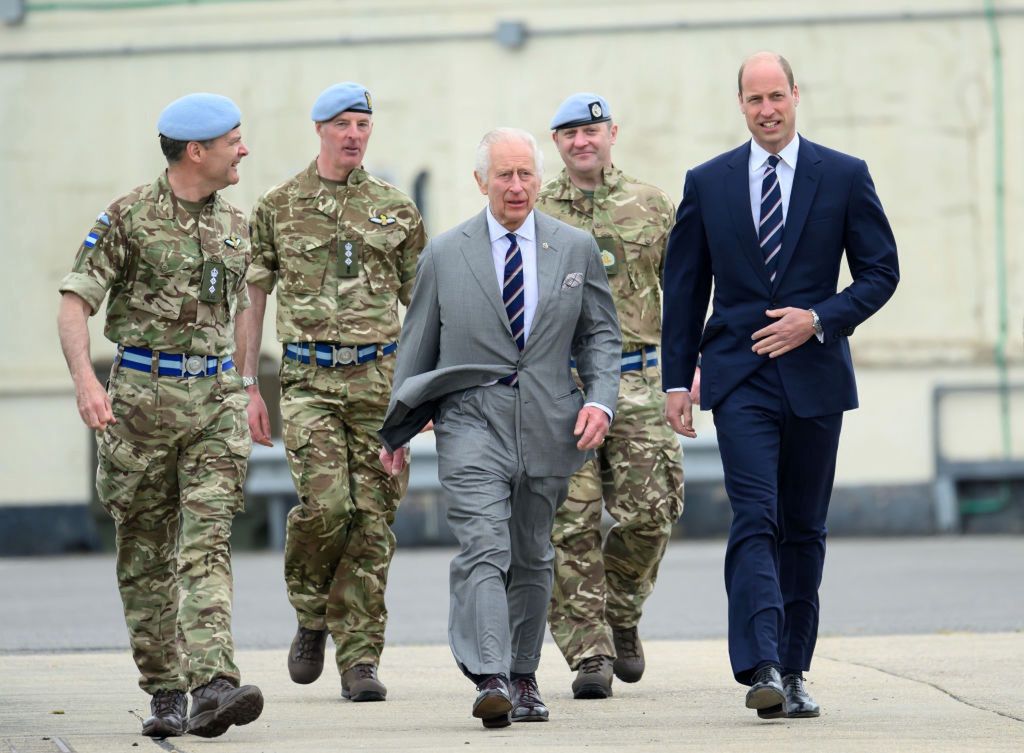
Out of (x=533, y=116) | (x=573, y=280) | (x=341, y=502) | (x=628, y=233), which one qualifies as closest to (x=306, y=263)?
(x=341, y=502)

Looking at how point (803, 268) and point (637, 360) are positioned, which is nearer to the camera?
point (803, 268)

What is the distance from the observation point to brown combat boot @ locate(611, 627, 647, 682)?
841cm

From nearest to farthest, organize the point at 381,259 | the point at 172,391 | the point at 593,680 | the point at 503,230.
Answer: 1. the point at 172,391
2. the point at 503,230
3. the point at 593,680
4. the point at 381,259

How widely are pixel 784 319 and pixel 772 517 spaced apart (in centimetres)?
61

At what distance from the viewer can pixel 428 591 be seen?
45.6 ft

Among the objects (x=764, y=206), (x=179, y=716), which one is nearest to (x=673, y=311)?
(x=764, y=206)

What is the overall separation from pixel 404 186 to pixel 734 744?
1349 cm

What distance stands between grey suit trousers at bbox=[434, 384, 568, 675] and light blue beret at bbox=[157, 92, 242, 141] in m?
1.13

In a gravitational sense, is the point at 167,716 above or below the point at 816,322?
below

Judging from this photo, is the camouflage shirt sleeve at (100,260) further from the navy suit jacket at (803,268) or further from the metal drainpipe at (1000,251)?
the metal drainpipe at (1000,251)

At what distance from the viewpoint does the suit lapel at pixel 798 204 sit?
6.99m

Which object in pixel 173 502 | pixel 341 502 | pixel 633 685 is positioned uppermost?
pixel 173 502

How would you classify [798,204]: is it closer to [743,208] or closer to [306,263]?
[743,208]

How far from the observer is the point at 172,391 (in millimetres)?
6977
